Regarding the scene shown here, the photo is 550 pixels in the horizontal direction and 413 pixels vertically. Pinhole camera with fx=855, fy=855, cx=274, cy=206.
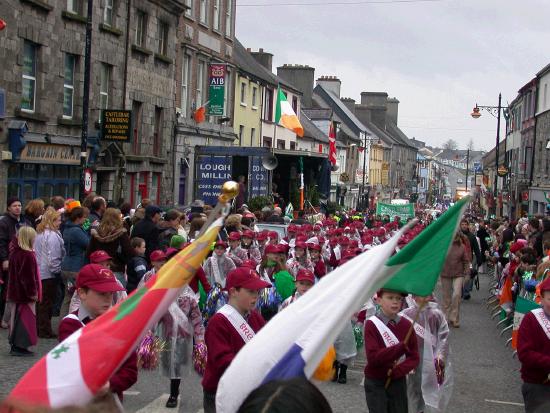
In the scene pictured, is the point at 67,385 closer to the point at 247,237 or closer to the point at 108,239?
the point at 108,239

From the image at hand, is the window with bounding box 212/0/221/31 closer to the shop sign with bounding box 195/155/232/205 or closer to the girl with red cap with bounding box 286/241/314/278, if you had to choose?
the shop sign with bounding box 195/155/232/205

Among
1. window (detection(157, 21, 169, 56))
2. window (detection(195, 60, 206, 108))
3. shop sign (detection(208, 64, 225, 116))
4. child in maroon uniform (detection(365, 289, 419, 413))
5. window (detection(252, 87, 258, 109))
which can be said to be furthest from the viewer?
window (detection(252, 87, 258, 109))

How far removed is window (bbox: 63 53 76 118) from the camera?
73.3 ft

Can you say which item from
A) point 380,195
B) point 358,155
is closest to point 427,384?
point 358,155

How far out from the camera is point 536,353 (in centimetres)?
639

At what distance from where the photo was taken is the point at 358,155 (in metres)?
78.9

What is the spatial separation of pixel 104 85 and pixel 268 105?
2027 cm

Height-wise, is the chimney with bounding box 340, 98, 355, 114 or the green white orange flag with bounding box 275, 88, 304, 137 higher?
the chimney with bounding box 340, 98, 355, 114

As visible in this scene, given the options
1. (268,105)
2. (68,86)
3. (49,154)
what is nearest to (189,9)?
(68,86)

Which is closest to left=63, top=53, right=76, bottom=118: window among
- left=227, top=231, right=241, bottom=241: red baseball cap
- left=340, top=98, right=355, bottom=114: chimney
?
left=227, top=231, right=241, bottom=241: red baseball cap

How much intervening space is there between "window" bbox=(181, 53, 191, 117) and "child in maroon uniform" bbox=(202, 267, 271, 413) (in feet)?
85.8

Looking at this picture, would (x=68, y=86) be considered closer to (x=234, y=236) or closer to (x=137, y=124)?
(x=137, y=124)

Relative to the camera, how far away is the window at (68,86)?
2234 cm

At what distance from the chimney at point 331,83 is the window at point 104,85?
54854mm
